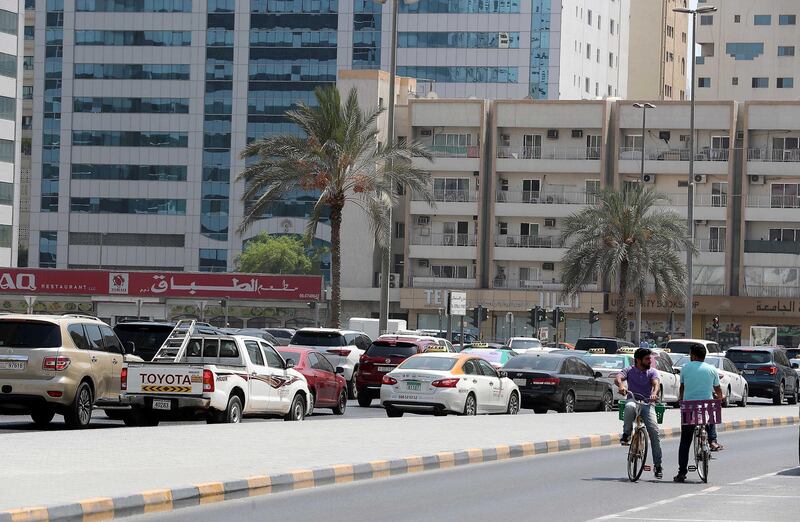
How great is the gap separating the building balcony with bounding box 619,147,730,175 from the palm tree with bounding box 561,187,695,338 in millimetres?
21406

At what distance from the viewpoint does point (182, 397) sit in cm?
2544

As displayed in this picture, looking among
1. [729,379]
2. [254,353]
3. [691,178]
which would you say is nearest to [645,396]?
[254,353]

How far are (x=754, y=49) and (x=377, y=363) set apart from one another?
9919 centimetres

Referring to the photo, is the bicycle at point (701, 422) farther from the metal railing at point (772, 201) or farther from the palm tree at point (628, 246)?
the metal railing at point (772, 201)

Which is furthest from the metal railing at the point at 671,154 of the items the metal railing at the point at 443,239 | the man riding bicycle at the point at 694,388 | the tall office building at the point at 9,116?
the man riding bicycle at the point at 694,388

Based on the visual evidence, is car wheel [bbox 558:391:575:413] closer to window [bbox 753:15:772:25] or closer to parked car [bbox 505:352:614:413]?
parked car [bbox 505:352:614:413]

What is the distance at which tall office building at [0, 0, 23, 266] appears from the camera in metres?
91.4

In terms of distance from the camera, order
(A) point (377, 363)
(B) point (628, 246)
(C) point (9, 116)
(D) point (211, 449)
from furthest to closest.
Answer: (C) point (9, 116) → (B) point (628, 246) → (A) point (377, 363) → (D) point (211, 449)

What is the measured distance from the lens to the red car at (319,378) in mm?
Answer: 31531

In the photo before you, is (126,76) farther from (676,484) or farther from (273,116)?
(676,484)

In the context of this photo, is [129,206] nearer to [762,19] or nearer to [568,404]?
[762,19]

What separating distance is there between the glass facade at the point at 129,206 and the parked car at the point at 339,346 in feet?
274

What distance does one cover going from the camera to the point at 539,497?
17.3 metres

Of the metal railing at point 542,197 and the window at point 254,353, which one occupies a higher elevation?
the metal railing at point 542,197
